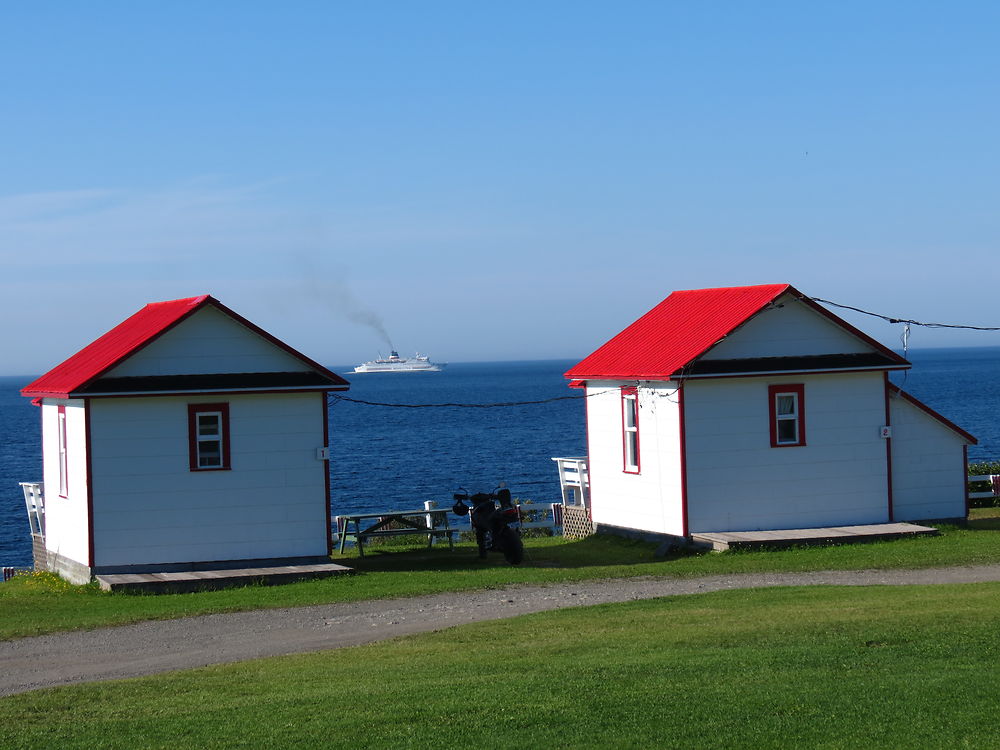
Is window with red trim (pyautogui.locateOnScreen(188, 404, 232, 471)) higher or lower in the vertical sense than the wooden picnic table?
higher

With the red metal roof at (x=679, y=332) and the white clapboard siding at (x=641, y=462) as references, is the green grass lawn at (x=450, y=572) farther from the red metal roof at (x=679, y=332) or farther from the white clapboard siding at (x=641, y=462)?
the red metal roof at (x=679, y=332)

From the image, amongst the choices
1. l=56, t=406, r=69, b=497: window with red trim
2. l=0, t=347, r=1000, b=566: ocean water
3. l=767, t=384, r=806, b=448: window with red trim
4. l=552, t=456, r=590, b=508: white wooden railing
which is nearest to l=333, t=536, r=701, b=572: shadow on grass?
l=552, t=456, r=590, b=508: white wooden railing

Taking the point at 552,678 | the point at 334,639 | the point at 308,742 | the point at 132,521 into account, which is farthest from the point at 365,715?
the point at 132,521

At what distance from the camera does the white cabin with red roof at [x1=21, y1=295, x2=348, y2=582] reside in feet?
72.2

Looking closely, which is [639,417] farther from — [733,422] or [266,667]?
[266,667]

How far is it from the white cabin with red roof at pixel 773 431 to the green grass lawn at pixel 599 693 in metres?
8.73

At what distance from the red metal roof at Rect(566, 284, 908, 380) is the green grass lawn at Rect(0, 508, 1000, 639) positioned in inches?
138

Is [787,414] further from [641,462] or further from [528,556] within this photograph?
[528,556]

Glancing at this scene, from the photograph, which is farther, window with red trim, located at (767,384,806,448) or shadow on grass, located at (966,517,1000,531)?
shadow on grass, located at (966,517,1000,531)

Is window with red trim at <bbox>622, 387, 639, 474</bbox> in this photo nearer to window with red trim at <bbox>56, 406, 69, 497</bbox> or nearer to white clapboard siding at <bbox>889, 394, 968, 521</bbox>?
white clapboard siding at <bbox>889, 394, 968, 521</bbox>

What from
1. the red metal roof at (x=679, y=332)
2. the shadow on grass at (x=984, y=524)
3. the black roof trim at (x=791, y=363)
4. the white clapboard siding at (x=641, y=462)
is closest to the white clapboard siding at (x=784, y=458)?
the black roof trim at (x=791, y=363)

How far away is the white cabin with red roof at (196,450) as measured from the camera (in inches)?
866

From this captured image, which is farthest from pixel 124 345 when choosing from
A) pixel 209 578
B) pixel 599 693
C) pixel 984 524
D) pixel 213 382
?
pixel 984 524

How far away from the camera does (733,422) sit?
24.5m
